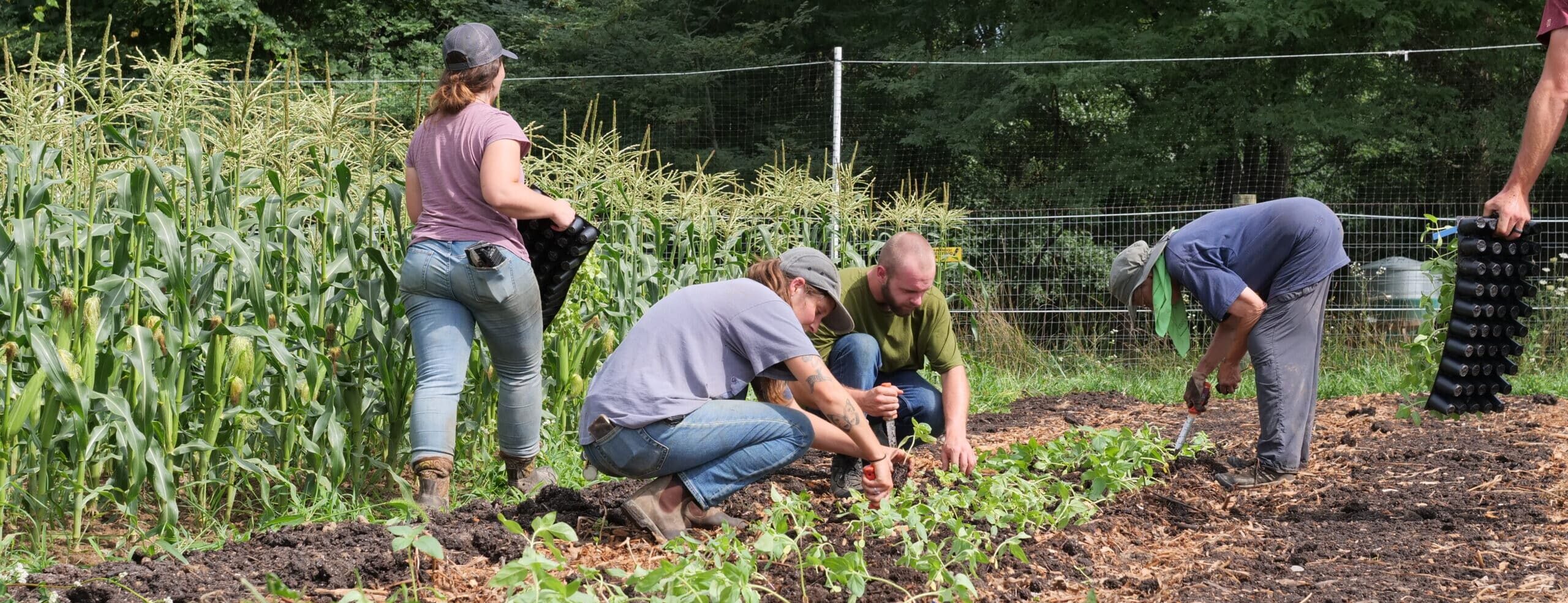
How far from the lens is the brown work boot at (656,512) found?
3.49 meters

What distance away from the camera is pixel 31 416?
11.5 feet

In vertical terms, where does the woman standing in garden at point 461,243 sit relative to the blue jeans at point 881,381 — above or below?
above

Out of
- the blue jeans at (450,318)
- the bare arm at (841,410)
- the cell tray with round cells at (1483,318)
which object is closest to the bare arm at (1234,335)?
the cell tray with round cells at (1483,318)

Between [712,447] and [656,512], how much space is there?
0.83 ft

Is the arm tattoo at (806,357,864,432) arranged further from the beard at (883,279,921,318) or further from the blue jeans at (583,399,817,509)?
the beard at (883,279,921,318)

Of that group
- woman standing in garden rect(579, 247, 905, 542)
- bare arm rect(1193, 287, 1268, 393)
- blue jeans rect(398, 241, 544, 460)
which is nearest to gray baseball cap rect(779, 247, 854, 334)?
woman standing in garden rect(579, 247, 905, 542)

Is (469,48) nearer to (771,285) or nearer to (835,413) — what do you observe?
(771,285)

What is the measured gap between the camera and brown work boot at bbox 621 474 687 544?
349cm

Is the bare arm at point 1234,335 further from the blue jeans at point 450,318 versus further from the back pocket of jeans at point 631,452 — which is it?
the blue jeans at point 450,318

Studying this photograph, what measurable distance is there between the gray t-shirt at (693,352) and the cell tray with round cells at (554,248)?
662mm

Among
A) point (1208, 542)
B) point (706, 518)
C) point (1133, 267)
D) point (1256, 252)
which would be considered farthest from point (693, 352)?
point (1256, 252)

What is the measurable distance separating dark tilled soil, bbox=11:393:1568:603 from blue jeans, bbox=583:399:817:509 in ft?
0.67

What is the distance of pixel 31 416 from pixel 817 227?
16.5 ft

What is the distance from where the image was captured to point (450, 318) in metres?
3.96
